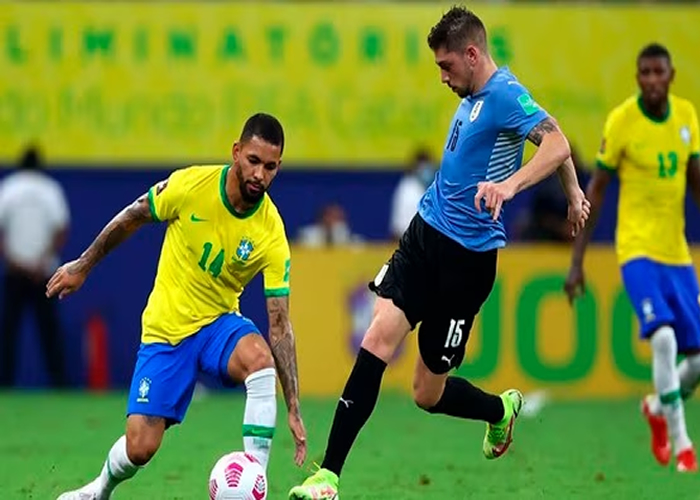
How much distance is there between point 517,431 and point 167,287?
674 centimetres

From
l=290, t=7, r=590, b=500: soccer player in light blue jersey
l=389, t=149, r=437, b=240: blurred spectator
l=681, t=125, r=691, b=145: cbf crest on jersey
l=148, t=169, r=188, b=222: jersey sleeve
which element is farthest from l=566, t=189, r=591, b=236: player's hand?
l=389, t=149, r=437, b=240: blurred spectator

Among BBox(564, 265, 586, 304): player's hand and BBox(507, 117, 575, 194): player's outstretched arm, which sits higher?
BBox(507, 117, 575, 194): player's outstretched arm

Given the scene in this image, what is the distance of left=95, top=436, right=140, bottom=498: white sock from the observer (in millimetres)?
9031

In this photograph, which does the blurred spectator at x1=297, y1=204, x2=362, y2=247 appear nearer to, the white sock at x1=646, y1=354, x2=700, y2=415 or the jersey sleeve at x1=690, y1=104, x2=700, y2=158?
the white sock at x1=646, y1=354, x2=700, y2=415

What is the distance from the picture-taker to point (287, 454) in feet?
43.6

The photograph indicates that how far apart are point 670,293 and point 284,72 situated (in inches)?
365

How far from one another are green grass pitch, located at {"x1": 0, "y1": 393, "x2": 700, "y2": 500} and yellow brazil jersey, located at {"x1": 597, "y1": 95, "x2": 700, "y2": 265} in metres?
1.62

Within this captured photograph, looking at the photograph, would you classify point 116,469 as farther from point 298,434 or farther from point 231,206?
point 231,206

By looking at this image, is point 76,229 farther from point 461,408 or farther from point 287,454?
point 461,408

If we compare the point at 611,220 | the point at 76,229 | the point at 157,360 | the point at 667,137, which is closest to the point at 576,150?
the point at 611,220

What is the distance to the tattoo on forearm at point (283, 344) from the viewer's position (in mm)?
9078

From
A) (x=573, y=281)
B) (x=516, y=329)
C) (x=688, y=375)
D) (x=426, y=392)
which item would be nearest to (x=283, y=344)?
(x=426, y=392)

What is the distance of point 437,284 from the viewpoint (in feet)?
31.7

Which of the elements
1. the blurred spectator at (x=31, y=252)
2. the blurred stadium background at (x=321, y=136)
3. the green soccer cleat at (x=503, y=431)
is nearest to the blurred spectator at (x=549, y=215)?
the blurred stadium background at (x=321, y=136)
